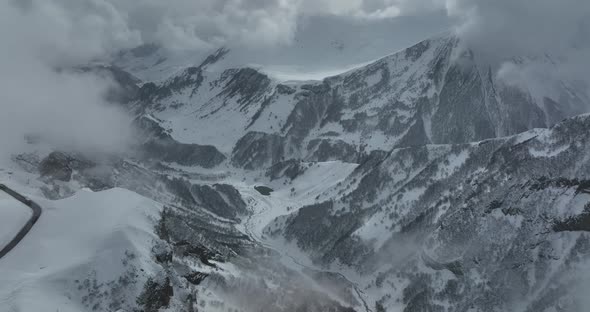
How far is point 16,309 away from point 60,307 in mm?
13204

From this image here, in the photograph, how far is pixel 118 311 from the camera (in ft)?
655

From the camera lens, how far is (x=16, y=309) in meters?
190

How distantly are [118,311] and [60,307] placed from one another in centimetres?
1798

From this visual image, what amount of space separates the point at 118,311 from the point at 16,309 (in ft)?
98.1

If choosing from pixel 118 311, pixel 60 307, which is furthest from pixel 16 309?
pixel 118 311

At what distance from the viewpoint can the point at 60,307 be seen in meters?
198

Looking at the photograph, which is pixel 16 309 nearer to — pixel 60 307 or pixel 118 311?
pixel 60 307
